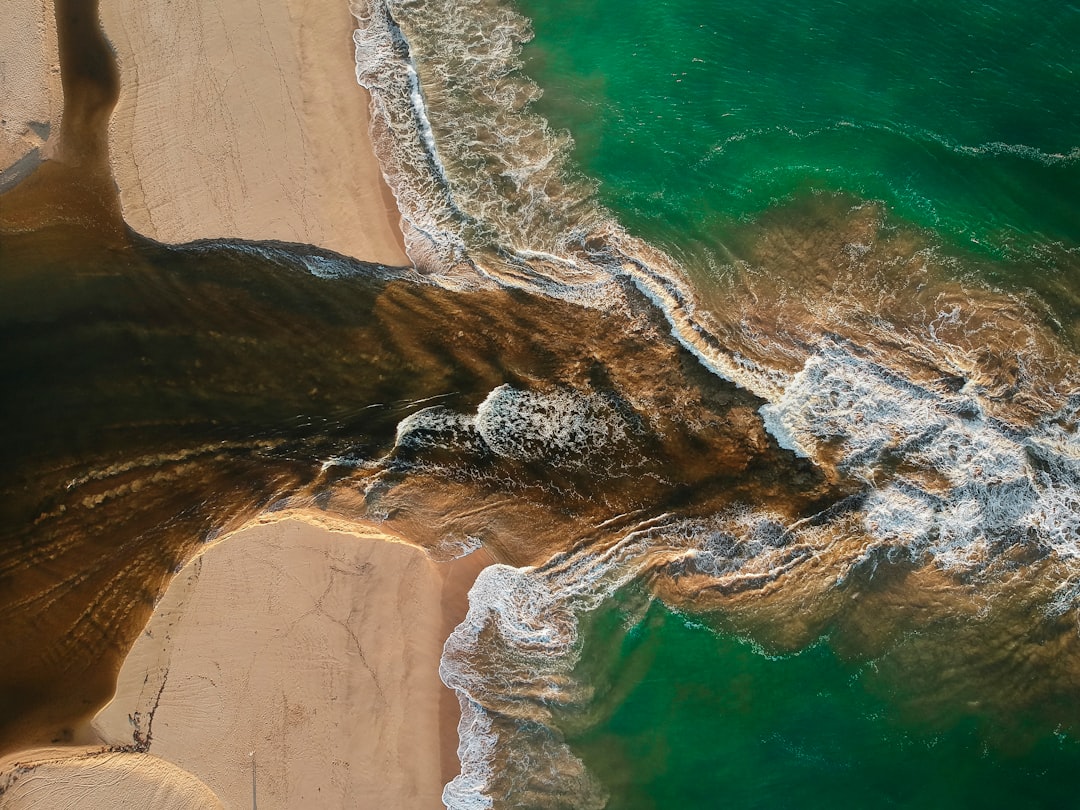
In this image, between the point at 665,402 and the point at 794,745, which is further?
the point at 665,402

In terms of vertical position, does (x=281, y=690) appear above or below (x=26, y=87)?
below

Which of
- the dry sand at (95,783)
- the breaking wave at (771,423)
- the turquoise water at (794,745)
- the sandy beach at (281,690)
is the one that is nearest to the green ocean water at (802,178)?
the turquoise water at (794,745)

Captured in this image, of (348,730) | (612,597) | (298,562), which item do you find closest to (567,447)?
(612,597)

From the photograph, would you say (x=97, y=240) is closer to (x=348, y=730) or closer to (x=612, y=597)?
(x=348, y=730)

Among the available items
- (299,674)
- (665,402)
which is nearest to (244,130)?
(665,402)

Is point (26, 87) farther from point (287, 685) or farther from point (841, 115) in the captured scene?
point (841, 115)

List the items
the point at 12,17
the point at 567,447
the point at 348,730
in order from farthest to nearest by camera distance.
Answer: the point at 12,17 < the point at 567,447 < the point at 348,730

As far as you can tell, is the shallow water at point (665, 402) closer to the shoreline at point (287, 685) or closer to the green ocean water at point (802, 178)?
the green ocean water at point (802, 178)
